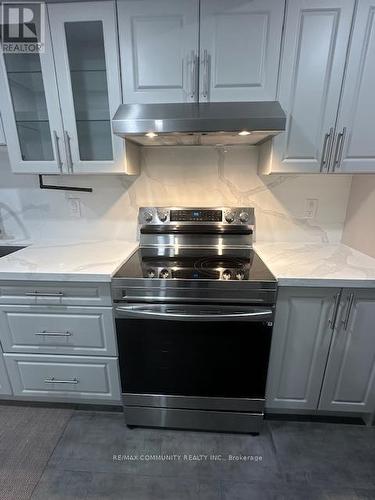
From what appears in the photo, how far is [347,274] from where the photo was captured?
1208mm

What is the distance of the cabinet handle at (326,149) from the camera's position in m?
1.27

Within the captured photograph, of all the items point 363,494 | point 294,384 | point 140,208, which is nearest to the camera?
point 363,494

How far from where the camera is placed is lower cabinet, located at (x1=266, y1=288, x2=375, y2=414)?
123 cm

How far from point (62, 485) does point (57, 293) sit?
92 centimetres

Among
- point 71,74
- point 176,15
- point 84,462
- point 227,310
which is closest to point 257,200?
point 227,310

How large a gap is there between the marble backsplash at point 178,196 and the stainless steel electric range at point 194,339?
0.41m

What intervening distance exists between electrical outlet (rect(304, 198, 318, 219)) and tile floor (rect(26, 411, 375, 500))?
4.33 ft

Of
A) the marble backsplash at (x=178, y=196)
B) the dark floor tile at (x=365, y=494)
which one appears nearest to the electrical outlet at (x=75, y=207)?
the marble backsplash at (x=178, y=196)

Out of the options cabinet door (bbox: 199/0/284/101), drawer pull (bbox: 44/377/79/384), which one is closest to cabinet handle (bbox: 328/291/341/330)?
cabinet door (bbox: 199/0/284/101)

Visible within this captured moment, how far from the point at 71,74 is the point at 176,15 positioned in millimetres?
611

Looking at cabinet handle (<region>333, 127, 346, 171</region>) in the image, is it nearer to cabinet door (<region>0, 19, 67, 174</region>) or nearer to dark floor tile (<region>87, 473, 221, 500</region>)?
cabinet door (<region>0, 19, 67, 174</region>)

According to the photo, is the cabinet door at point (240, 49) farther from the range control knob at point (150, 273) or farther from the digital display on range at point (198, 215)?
the range control knob at point (150, 273)

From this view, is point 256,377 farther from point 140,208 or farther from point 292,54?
point 292,54

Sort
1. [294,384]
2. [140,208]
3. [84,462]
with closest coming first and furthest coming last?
[84,462], [294,384], [140,208]
